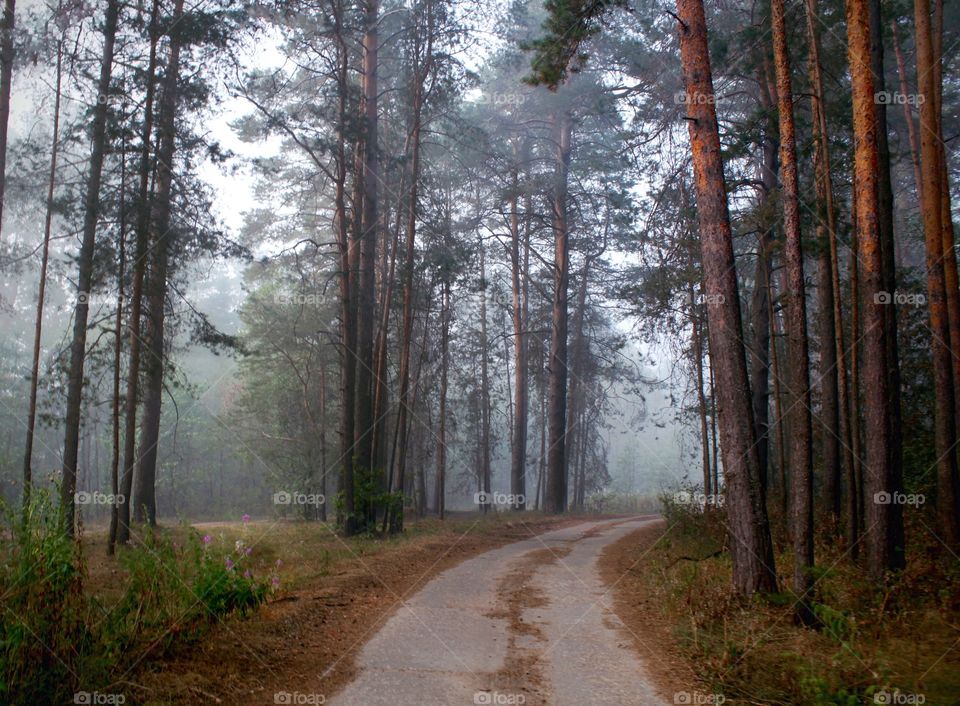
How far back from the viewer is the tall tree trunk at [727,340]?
8.79 metres

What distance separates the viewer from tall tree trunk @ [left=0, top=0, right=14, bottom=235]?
1544 cm

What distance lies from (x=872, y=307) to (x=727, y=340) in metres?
2.04

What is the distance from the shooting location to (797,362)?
8.97 m

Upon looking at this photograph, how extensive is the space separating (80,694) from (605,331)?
34602 mm

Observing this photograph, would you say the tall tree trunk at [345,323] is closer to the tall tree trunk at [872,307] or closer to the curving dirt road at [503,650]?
the curving dirt road at [503,650]

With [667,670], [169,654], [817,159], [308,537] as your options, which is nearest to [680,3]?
[817,159]

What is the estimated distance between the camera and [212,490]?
48094 mm

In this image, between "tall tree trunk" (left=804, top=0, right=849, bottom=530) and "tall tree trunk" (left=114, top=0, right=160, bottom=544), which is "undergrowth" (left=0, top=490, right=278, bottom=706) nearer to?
"tall tree trunk" (left=114, top=0, right=160, bottom=544)

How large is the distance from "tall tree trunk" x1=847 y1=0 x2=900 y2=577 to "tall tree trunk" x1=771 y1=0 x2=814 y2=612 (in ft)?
3.70

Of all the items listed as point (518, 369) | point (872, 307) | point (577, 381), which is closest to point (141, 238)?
point (872, 307)

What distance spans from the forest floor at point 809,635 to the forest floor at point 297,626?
2.98m

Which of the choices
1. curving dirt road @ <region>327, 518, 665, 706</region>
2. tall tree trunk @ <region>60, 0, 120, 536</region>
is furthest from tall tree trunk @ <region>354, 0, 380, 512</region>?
curving dirt road @ <region>327, 518, 665, 706</region>

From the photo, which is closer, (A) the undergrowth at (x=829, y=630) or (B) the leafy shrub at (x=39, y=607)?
(B) the leafy shrub at (x=39, y=607)

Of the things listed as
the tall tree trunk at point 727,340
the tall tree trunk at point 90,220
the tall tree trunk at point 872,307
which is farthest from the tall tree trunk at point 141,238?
the tall tree trunk at point 872,307
